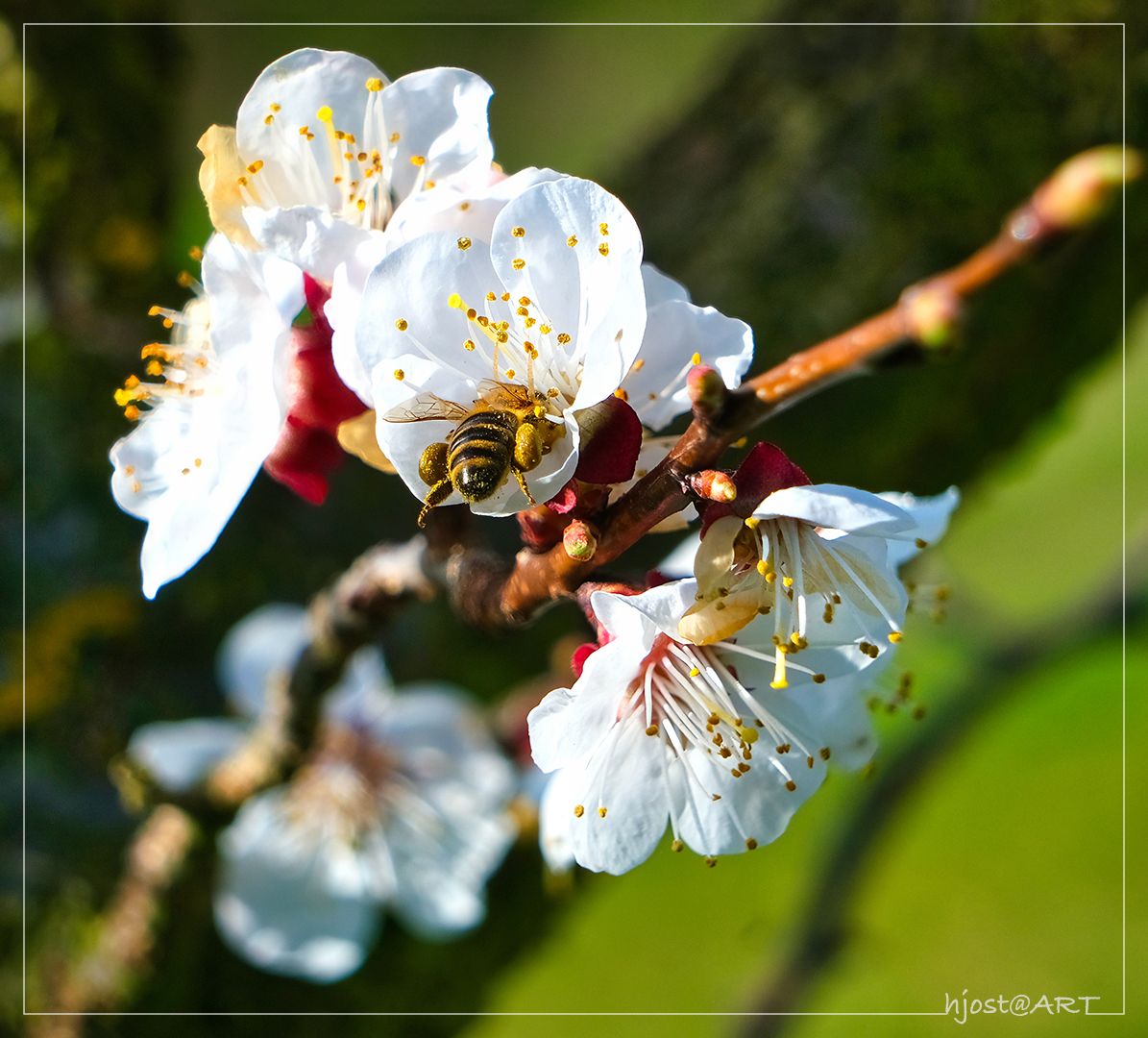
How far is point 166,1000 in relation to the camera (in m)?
1.10

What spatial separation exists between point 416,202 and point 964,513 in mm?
1120

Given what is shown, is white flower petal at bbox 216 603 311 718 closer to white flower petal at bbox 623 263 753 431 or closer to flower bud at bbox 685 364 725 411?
white flower petal at bbox 623 263 753 431

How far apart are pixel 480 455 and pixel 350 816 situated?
798 mm

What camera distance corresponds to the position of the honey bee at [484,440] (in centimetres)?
48

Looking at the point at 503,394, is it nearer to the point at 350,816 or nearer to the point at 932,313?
the point at 932,313

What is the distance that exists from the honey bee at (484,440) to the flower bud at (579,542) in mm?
34

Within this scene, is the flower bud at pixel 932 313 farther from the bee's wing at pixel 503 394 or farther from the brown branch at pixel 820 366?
the bee's wing at pixel 503 394

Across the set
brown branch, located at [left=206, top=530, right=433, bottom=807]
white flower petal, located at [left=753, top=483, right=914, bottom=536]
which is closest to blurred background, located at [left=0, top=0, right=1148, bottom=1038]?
brown branch, located at [left=206, top=530, right=433, bottom=807]

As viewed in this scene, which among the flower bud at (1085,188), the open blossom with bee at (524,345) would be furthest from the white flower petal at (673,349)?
the flower bud at (1085,188)

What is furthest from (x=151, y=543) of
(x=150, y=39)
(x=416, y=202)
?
(x=150, y=39)

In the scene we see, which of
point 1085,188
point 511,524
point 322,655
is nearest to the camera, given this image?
point 1085,188

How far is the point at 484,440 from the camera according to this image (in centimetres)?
49

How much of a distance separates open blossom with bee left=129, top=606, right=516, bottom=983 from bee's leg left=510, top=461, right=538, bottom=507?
626mm

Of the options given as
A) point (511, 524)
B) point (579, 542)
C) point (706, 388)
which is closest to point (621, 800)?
point (579, 542)
